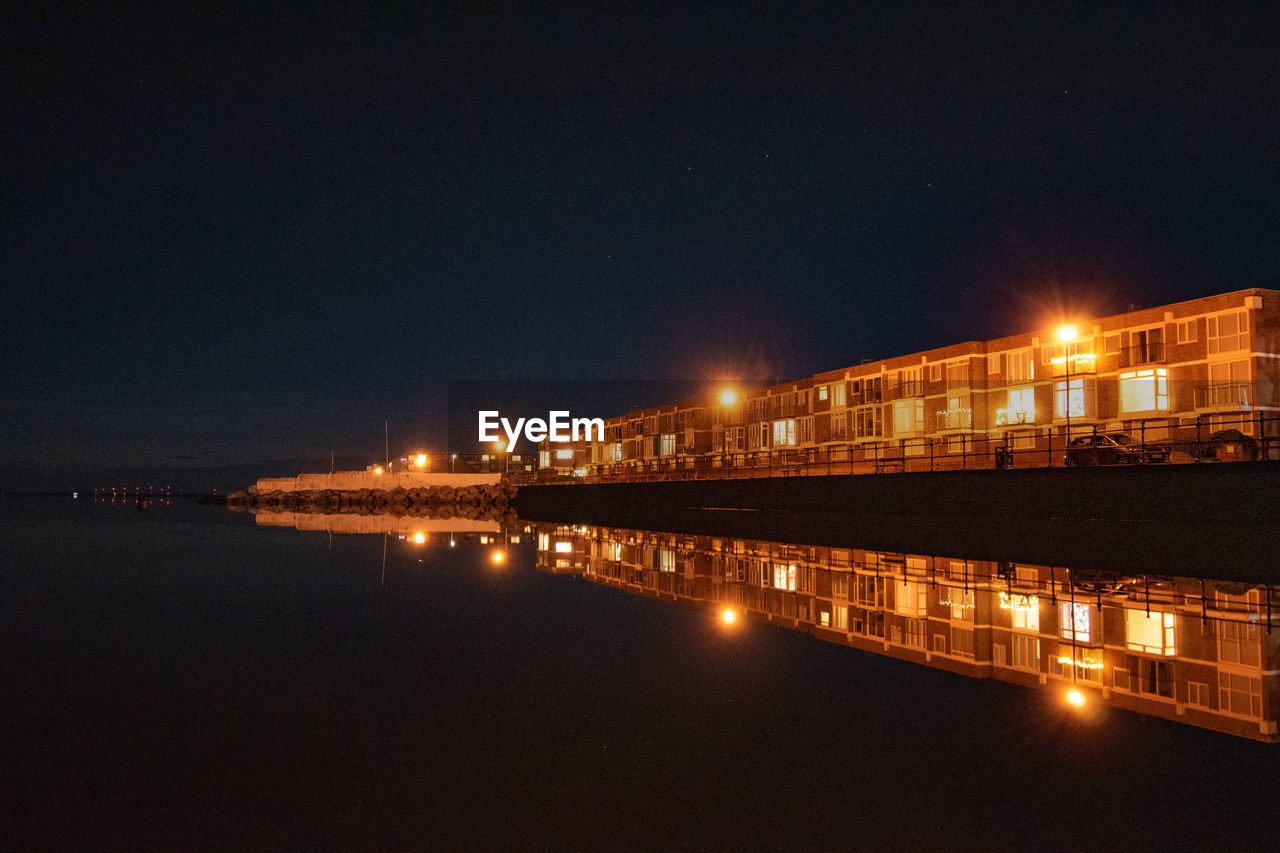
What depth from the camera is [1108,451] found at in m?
31.7

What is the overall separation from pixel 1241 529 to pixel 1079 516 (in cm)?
394

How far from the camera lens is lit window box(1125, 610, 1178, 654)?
28.5 ft

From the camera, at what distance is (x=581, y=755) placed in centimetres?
554

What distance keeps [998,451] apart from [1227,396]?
2018 cm

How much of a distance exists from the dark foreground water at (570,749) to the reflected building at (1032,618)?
1.96ft

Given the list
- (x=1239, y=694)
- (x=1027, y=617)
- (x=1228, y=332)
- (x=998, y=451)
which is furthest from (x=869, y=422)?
(x=1239, y=694)

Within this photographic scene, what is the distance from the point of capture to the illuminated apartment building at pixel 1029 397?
1556 inches

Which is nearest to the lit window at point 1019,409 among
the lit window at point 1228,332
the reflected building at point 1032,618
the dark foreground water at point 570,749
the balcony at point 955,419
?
the balcony at point 955,419

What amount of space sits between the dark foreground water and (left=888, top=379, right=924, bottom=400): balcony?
5008cm

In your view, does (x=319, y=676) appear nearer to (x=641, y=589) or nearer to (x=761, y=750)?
(x=761, y=750)

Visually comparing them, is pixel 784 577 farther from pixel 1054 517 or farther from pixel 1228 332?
pixel 1228 332

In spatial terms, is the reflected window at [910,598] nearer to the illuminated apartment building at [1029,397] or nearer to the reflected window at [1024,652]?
the reflected window at [1024,652]

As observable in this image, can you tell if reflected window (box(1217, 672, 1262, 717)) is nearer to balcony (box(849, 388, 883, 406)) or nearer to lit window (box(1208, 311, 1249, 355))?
lit window (box(1208, 311, 1249, 355))

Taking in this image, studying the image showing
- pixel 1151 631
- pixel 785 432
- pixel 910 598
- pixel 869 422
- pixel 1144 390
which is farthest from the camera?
pixel 785 432
